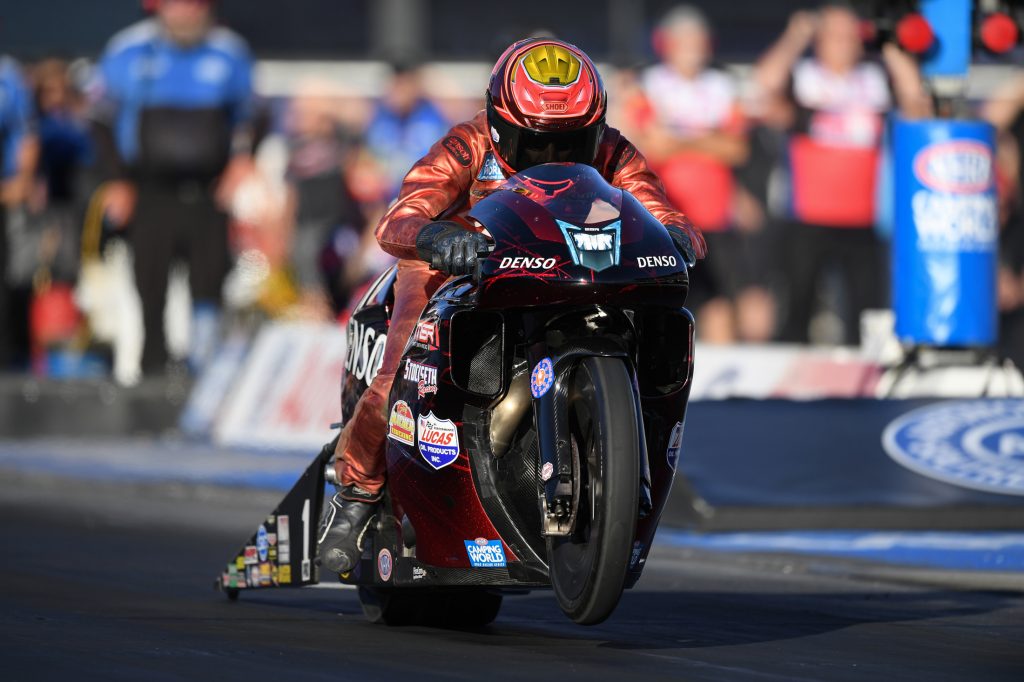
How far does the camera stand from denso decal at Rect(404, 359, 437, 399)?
6.99 m

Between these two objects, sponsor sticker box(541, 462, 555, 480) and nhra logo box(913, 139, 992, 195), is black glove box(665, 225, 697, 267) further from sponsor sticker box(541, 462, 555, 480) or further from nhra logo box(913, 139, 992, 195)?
nhra logo box(913, 139, 992, 195)

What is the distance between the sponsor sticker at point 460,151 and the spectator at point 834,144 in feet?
25.9

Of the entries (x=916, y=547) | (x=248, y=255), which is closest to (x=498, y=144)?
(x=916, y=547)

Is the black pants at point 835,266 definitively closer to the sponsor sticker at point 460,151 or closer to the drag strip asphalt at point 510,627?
the drag strip asphalt at point 510,627

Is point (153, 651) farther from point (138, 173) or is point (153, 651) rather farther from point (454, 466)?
point (138, 173)

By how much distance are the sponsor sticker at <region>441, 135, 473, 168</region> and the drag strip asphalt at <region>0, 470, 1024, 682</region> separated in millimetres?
1593

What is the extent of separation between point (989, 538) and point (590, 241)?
460cm

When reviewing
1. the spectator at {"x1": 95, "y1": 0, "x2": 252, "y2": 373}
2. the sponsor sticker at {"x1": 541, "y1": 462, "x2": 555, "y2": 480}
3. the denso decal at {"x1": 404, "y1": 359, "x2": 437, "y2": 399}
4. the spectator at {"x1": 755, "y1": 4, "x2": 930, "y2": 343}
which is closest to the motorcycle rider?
the denso decal at {"x1": 404, "y1": 359, "x2": 437, "y2": 399}

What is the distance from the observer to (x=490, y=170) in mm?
7379

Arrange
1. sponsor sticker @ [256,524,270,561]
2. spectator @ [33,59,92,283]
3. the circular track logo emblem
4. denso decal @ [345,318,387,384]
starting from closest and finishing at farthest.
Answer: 1. denso decal @ [345,318,387,384]
2. sponsor sticker @ [256,524,270,561]
3. the circular track logo emblem
4. spectator @ [33,59,92,283]

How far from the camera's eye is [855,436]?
1106 centimetres

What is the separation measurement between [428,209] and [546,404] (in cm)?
99

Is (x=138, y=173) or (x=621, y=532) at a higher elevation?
(x=621, y=532)

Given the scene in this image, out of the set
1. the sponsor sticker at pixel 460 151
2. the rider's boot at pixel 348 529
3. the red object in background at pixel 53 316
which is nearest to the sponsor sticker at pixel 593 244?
the sponsor sticker at pixel 460 151
